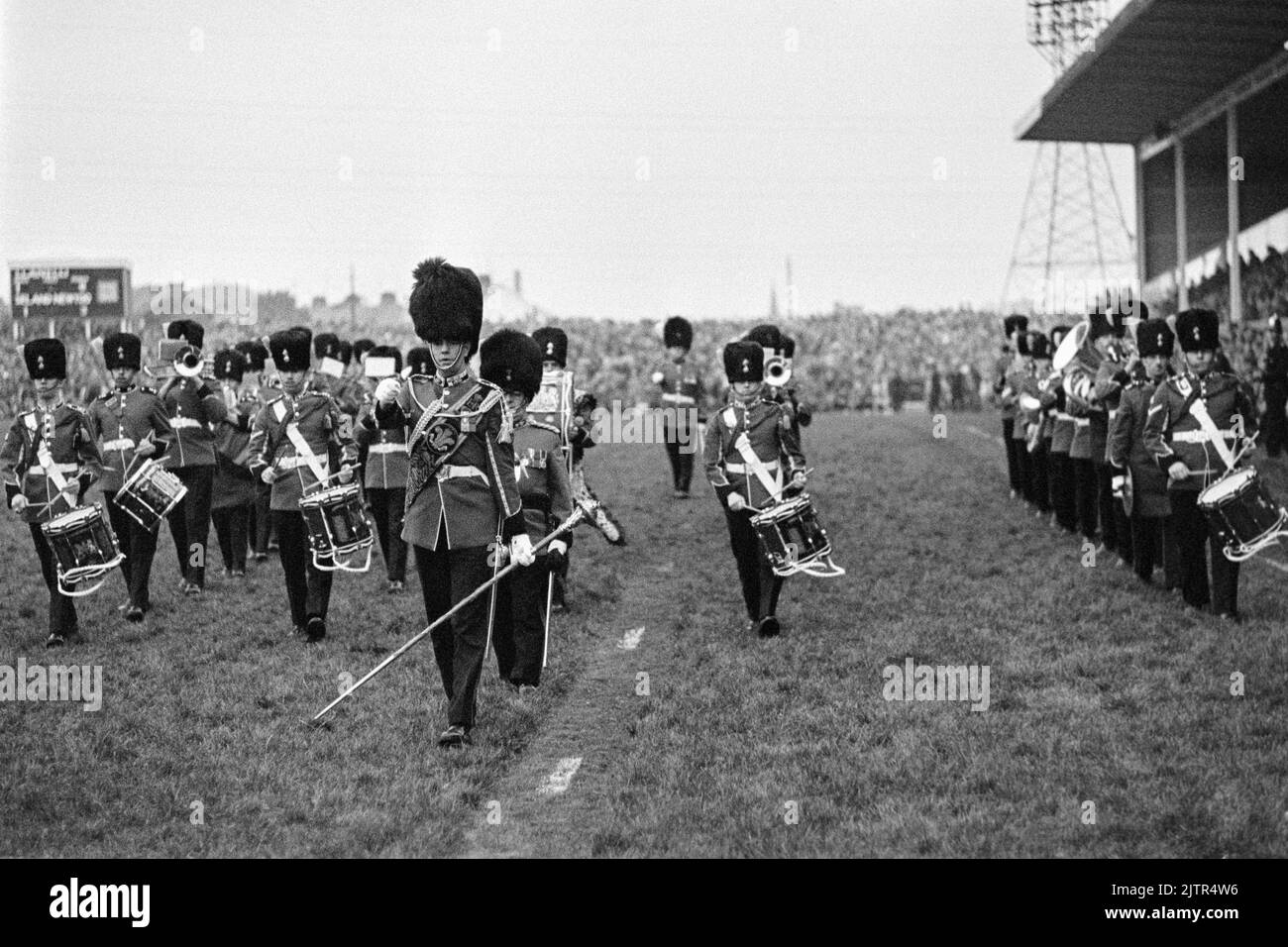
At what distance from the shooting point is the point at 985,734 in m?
8.55

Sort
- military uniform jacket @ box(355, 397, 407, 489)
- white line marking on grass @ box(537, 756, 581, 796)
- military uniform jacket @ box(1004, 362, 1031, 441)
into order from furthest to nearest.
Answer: military uniform jacket @ box(1004, 362, 1031, 441) < military uniform jacket @ box(355, 397, 407, 489) < white line marking on grass @ box(537, 756, 581, 796)

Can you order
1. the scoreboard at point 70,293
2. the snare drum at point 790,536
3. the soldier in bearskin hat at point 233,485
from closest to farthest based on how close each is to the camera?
the snare drum at point 790,536, the soldier in bearskin hat at point 233,485, the scoreboard at point 70,293

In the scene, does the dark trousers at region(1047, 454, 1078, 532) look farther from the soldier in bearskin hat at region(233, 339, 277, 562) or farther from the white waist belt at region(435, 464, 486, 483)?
the white waist belt at region(435, 464, 486, 483)

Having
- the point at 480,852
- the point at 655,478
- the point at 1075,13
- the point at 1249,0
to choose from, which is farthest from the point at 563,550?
the point at 1075,13

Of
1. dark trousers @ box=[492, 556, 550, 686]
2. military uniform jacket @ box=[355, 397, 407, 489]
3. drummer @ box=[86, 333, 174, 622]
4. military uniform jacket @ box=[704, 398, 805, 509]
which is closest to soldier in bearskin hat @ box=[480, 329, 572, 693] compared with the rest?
dark trousers @ box=[492, 556, 550, 686]

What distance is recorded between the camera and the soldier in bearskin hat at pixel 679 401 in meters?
21.8

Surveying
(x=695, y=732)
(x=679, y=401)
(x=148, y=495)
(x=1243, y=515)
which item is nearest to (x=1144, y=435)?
(x=1243, y=515)

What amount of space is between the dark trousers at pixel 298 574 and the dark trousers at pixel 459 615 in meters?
3.08

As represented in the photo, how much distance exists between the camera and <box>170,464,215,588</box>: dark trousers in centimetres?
1427

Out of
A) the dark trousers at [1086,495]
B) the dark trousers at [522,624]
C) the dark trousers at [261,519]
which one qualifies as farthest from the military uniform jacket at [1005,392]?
the dark trousers at [522,624]

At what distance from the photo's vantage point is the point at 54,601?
39.2ft

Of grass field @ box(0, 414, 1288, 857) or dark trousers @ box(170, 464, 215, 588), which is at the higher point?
dark trousers @ box(170, 464, 215, 588)

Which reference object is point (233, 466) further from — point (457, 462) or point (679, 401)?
point (679, 401)

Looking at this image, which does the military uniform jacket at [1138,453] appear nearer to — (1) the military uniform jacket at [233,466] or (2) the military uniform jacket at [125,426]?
(2) the military uniform jacket at [125,426]
